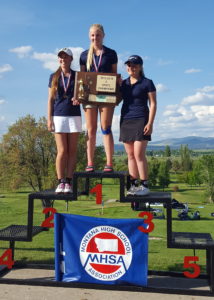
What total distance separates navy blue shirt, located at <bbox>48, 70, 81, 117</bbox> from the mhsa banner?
1.86 metres

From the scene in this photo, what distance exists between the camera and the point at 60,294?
5770 millimetres

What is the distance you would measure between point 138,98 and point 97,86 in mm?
737

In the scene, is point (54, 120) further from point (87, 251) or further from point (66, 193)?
point (87, 251)

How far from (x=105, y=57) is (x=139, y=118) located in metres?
1.23

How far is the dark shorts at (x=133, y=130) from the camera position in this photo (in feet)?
19.1


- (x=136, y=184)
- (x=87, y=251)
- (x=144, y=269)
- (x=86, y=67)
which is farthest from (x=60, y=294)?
(x=86, y=67)

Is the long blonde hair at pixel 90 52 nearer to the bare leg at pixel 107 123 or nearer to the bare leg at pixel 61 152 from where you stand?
the bare leg at pixel 107 123

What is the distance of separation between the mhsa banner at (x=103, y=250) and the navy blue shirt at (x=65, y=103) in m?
1.86

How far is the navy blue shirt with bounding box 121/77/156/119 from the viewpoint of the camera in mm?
5840

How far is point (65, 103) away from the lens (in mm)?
6051

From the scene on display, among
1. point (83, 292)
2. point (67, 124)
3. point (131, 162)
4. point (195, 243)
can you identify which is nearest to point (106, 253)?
point (83, 292)

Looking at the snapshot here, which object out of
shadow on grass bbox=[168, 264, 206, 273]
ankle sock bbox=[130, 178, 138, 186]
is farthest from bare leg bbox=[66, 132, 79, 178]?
Result: shadow on grass bbox=[168, 264, 206, 273]

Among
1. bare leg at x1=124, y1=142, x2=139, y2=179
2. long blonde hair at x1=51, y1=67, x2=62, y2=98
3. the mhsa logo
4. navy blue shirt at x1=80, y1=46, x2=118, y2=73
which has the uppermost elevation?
navy blue shirt at x1=80, y1=46, x2=118, y2=73

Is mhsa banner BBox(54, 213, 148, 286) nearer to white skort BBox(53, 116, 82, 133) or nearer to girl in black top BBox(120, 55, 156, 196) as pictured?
girl in black top BBox(120, 55, 156, 196)
